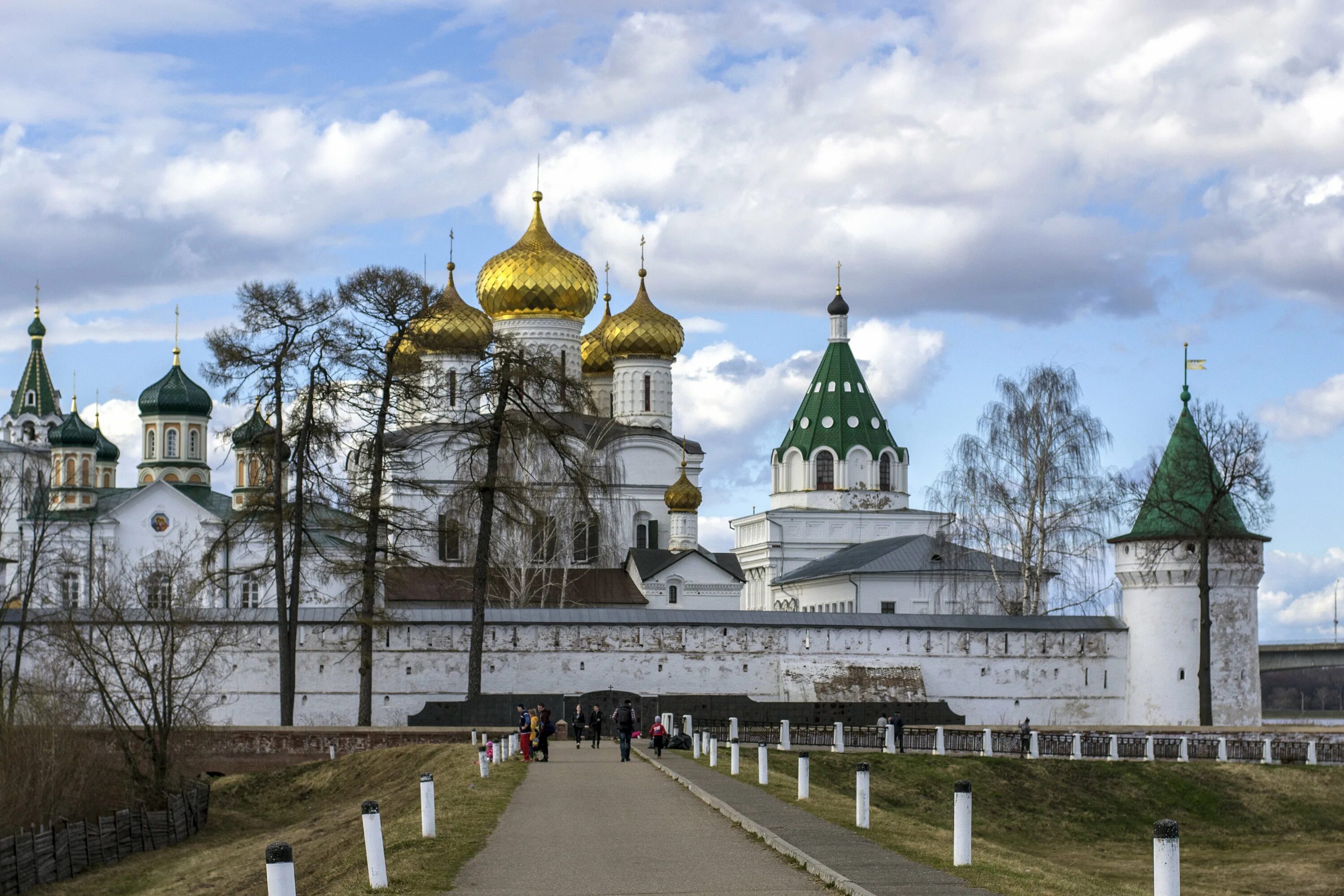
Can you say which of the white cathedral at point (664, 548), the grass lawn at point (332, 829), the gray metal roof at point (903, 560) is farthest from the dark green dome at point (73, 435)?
the grass lawn at point (332, 829)

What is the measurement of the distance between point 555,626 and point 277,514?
285 inches

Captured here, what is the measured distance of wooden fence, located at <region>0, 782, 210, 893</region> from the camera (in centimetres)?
2273

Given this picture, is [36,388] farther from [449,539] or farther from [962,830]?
[962,830]

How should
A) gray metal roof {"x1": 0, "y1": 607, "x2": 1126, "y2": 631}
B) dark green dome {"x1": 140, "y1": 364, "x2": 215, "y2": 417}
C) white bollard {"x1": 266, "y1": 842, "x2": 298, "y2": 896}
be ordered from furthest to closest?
dark green dome {"x1": 140, "y1": 364, "x2": 215, "y2": 417} → gray metal roof {"x1": 0, "y1": 607, "x2": 1126, "y2": 631} → white bollard {"x1": 266, "y1": 842, "x2": 298, "y2": 896}

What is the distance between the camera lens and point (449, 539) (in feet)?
140

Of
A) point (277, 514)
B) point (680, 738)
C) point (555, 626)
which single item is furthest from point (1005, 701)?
point (277, 514)

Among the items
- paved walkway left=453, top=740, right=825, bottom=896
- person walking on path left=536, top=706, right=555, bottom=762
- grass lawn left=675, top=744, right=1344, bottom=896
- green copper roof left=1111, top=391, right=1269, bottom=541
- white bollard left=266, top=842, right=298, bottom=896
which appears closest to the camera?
white bollard left=266, top=842, right=298, bottom=896

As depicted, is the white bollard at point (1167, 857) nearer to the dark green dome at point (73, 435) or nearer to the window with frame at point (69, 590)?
the window with frame at point (69, 590)

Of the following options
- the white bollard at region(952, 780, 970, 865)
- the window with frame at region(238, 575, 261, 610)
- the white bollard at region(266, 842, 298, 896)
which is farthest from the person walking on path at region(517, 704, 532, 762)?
the window with frame at region(238, 575, 261, 610)

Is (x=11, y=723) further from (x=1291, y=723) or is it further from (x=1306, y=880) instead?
(x=1291, y=723)

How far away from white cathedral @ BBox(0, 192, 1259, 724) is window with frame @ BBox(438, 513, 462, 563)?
0.15 metres

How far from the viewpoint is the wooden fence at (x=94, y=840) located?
2273 centimetres

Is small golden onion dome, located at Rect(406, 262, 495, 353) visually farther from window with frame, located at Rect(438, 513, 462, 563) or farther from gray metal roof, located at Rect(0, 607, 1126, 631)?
gray metal roof, located at Rect(0, 607, 1126, 631)

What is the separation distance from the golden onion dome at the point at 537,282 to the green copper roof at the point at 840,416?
1385 cm
